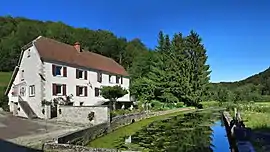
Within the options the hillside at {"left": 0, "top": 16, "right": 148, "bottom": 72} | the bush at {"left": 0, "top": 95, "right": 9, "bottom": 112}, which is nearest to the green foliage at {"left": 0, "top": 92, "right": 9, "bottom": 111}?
the bush at {"left": 0, "top": 95, "right": 9, "bottom": 112}

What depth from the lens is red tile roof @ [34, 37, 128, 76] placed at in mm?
32844

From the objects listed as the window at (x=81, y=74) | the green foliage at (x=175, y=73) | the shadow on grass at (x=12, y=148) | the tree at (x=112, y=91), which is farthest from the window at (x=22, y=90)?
the green foliage at (x=175, y=73)

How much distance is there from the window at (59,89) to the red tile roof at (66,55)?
9.17 feet

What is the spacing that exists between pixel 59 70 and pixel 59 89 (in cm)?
212

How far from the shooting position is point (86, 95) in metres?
37.6

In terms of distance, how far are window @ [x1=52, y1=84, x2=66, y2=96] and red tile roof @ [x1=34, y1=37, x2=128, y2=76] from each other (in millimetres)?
2794

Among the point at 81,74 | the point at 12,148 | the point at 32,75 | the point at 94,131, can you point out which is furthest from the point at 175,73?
the point at 12,148

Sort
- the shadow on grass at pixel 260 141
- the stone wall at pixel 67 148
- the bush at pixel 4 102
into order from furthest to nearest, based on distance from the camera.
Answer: the bush at pixel 4 102, the stone wall at pixel 67 148, the shadow on grass at pixel 260 141

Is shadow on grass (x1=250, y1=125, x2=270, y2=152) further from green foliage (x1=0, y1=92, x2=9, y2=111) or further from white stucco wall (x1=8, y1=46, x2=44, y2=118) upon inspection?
green foliage (x1=0, y1=92, x2=9, y2=111)

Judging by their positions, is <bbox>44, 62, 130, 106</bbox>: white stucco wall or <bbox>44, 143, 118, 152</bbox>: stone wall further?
<bbox>44, 62, 130, 106</bbox>: white stucco wall

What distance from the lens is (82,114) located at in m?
25.2

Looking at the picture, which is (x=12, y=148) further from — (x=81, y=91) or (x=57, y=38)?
(x=57, y=38)

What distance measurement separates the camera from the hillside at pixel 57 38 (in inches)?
2761

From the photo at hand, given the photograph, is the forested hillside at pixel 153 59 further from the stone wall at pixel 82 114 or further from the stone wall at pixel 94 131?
the stone wall at pixel 82 114
